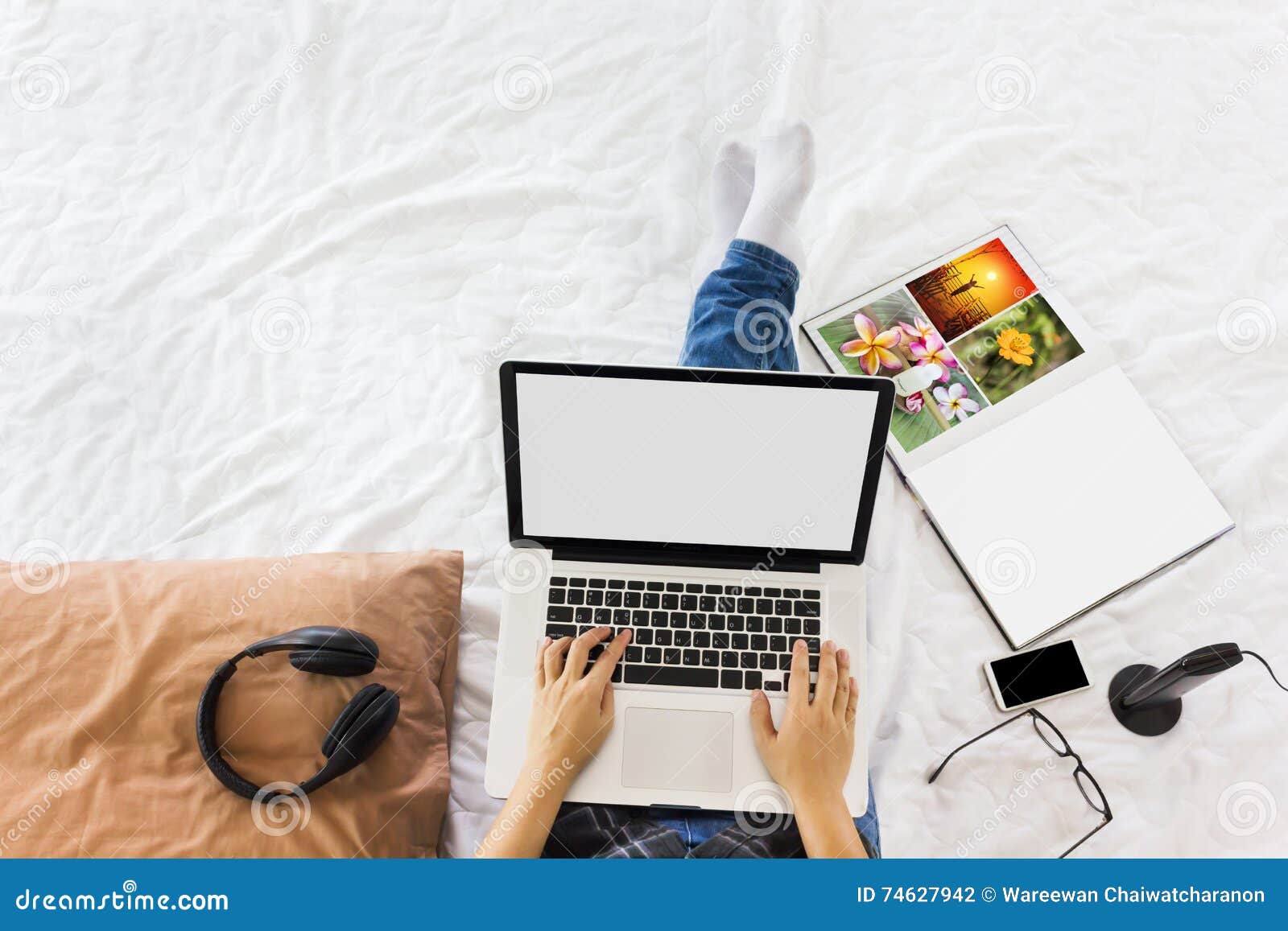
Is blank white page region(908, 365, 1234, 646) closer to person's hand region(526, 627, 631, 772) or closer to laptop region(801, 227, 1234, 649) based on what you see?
laptop region(801, 227, 1234, 649)

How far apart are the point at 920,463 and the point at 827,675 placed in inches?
11.4

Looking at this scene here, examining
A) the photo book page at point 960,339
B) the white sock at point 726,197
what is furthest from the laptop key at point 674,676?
the white sock at point 726,197

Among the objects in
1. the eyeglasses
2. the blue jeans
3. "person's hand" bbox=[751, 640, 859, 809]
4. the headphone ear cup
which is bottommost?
the eyeglasses

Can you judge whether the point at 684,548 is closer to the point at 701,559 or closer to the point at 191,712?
the point at 701,559

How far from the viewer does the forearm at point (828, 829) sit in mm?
755

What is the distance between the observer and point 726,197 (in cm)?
111

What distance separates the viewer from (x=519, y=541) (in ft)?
2.83

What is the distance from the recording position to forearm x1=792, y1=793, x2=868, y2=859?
29.7 inches

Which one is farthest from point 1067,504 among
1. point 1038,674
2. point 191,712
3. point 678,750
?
point 191,712

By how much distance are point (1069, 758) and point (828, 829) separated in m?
0.28

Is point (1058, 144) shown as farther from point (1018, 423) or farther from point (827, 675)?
point (827, 675)

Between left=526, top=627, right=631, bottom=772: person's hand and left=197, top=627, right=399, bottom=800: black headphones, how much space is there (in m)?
0.13

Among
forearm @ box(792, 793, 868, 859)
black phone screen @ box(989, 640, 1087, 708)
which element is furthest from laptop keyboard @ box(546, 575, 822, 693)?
black phone screen @ box(989, 640, 1087, 708)
